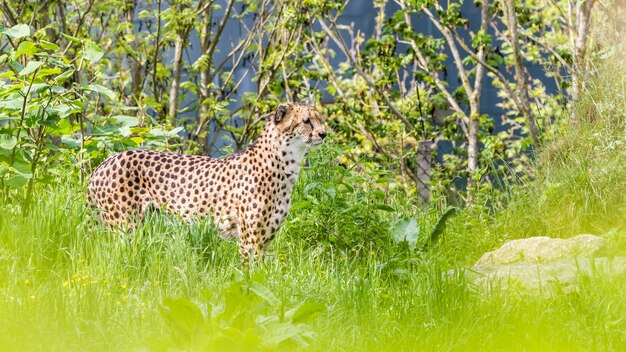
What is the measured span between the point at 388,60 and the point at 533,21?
1.39 m

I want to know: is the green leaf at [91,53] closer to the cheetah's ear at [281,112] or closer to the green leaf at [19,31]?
the green leaf at [19,31]

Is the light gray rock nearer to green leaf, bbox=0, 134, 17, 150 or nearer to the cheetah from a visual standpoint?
the cheetah

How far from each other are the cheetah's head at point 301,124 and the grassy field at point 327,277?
0.65 m

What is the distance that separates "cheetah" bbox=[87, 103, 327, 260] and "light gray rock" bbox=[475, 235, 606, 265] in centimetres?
145

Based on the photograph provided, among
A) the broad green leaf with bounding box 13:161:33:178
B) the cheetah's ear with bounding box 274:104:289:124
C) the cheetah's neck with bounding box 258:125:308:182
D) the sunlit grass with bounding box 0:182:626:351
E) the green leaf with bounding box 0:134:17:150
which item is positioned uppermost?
the cheetah's ear with bounding box 274:104:289:124

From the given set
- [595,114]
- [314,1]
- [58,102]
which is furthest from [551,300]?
[314,1]

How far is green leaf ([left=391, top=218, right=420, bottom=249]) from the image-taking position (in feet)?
19.6

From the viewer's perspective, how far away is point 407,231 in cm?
602

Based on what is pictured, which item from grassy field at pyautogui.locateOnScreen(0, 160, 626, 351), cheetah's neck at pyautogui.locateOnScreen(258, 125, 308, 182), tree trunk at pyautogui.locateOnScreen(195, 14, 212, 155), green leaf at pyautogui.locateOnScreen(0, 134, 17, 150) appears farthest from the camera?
tree trunk at pyautogui.locateOnScreen(195, 14, 212, 155)

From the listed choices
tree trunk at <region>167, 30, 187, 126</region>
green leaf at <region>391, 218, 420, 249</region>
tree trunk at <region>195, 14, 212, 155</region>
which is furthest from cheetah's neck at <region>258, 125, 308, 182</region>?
tree trunk at <region>195, 14, 212, 155</region>

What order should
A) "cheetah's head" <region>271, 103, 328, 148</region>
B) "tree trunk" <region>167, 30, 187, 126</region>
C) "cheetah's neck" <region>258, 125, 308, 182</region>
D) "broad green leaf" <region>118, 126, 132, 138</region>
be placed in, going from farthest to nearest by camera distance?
"tree trunk" <region>167, 30, 187, 126</region>, "broad green leaf" <region>118, 126, 132, 138</region>, "cheetah's neck" <region>258, 125, 308, 182</region>, "cheetah's head" <region>271, 103, 328, 148</region>

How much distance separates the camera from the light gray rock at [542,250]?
19.6 ft

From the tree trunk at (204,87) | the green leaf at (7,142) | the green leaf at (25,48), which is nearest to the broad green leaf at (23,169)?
the green leaf at (7,142)

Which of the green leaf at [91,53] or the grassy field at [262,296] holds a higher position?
the green leaf at [91,53]
